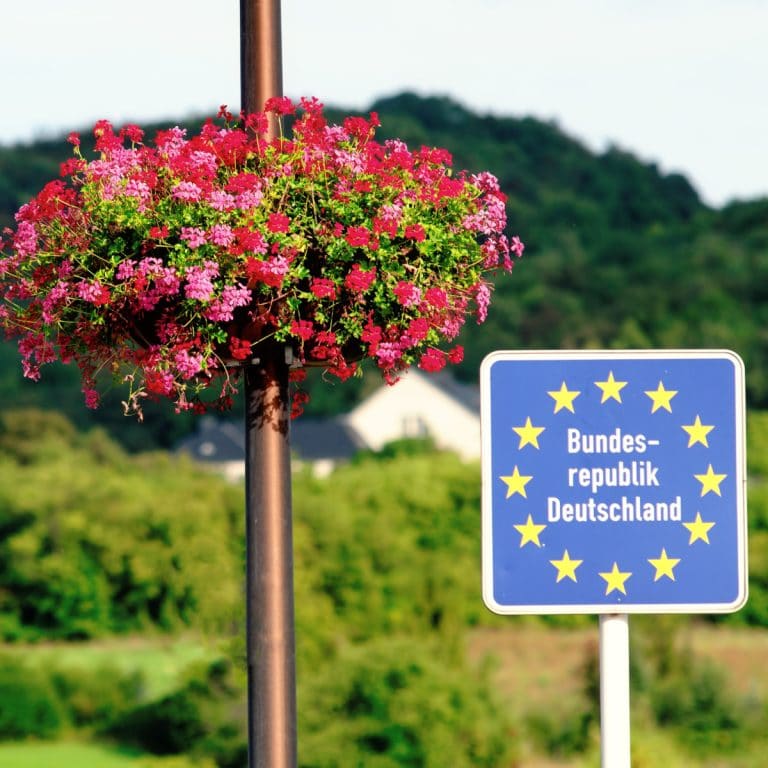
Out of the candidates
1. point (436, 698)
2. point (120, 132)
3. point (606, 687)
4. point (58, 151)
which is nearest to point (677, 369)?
point (606, 687)

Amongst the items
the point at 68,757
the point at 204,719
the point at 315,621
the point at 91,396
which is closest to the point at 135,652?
the point at 315,621

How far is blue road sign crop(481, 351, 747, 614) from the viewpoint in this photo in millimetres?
3080

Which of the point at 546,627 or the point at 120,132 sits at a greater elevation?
the point at 120,132

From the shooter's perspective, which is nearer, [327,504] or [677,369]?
[677,369]

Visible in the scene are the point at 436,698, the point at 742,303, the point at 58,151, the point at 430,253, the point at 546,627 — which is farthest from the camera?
the point at 58,151

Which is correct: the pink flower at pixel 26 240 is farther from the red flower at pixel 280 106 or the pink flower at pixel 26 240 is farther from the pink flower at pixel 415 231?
the pink flower at pixel 415 231

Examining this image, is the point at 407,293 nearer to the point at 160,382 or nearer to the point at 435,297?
the point at 435,297

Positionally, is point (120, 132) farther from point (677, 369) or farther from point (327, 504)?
point (327, 504)

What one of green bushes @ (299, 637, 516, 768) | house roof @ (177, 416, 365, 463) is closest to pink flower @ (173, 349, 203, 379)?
green bushes @ (299, 637, 516, 768)

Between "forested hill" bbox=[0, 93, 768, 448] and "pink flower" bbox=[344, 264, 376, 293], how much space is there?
4254 centimetres

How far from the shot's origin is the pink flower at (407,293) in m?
3.26

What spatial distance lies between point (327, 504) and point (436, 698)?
1041 cm

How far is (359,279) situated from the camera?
3230mm

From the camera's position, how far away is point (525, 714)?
13391 mm
